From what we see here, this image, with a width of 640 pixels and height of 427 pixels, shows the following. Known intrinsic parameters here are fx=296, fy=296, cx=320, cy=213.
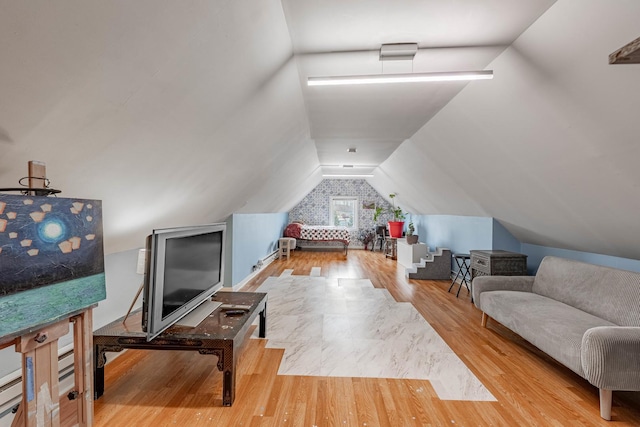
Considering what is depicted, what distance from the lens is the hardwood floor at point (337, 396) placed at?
70.6 inches

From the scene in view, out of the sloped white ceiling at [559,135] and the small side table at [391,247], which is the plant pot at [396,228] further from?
the sloped white ceiling at [559,135]

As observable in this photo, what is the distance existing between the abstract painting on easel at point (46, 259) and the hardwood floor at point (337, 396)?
104cm

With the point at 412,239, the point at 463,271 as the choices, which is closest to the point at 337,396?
the point at 463,271

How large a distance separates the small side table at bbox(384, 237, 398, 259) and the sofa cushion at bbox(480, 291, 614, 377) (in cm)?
471

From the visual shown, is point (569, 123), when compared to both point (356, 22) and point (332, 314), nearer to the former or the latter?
point (356, 22)

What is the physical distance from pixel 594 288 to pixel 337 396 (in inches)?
96.0

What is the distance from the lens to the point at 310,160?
5.49m

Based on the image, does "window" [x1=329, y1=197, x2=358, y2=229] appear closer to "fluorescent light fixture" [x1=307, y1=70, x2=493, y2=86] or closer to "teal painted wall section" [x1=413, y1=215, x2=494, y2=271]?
"teal painted wall section" [x1=413, y1=215, x2=494, y2=271]

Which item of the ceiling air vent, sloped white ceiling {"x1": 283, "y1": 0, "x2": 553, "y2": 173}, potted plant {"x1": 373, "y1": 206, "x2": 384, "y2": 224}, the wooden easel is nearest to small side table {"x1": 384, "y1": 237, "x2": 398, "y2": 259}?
potted plant {"x1": 373, "y1": 206, "x2": 384, "y2": 224}

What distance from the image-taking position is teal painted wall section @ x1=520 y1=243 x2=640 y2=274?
2.87m

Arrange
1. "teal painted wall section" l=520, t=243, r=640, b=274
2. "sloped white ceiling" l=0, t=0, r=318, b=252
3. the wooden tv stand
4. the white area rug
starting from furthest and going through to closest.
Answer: "teal painted wall section" l=520, t=243, r=640, b=274 → the white area rug → the wooden tv stand → "sloped white ceiling" l=0, t=0, r=318, b=252

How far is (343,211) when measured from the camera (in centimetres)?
1030

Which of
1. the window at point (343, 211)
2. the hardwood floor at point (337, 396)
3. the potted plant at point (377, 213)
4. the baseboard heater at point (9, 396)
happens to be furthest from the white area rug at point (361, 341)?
the window at point (343, 211)

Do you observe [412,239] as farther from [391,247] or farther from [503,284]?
[503,284]
